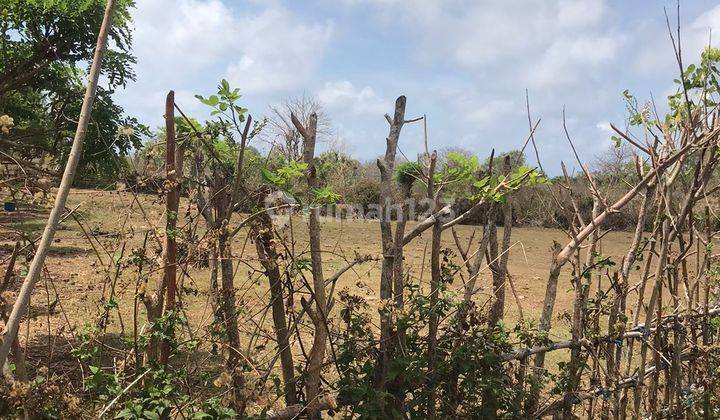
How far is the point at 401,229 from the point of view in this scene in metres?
2.20

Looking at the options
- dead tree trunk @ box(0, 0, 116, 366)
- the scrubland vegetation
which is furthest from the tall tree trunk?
dead tree trunk @ box(0, 0, 116, 366)

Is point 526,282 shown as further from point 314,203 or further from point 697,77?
point 314,203

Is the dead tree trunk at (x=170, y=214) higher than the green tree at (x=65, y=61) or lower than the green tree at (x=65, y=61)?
lower

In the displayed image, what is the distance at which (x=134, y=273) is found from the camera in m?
1.98

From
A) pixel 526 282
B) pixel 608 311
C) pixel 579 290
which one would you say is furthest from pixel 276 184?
pixel 526 282

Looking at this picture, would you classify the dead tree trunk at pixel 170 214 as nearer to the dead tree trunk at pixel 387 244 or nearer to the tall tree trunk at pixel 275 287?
the tall tree trunk at pixel 275 287

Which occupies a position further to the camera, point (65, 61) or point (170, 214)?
point (65, 61)

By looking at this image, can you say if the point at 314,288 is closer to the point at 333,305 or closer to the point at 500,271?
the point at 333,305

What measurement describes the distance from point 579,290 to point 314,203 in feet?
4.10

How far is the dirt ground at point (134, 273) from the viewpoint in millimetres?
2209

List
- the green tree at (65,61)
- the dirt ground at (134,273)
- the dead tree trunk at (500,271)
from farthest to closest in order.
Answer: the green tree at (65,61)
the dead tree trunk at (500,271)
the dirt ground at (134,273)

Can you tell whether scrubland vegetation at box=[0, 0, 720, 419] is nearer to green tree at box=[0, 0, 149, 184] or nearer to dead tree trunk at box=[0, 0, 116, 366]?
dead tree trunk at box=[0, 0, 116, 366]

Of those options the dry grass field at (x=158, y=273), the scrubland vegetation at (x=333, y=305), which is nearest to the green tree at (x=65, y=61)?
the dry grass field at (x=158, y=273)

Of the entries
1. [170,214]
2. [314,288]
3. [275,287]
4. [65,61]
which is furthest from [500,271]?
[65,61]
